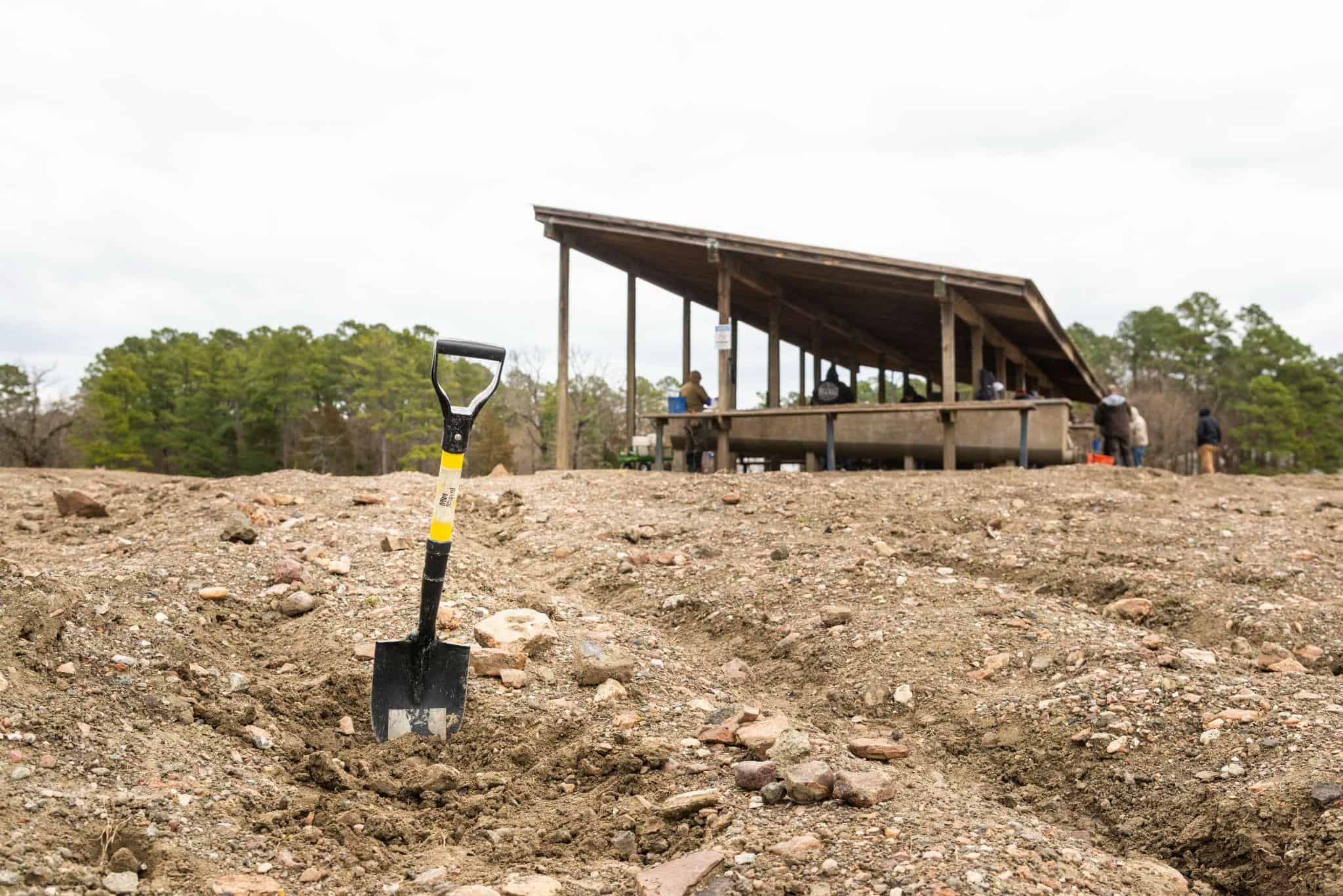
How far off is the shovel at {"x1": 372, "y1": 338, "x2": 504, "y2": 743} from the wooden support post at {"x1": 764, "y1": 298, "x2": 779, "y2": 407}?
10306 millimetres

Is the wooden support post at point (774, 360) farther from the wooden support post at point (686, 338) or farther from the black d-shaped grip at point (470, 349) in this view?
the black d-shaped grip at point (470, 349)

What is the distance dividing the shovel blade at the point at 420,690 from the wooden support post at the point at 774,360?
34.2 feet

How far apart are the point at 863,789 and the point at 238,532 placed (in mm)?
4451

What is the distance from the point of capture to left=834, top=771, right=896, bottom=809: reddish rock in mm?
3021

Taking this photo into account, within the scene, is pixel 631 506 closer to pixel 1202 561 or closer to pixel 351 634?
pixel 351 634

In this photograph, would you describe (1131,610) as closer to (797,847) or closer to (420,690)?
(797,847)

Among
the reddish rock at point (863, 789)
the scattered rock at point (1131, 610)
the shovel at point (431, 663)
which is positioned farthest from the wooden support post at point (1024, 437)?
the shovel at point (431, 663)

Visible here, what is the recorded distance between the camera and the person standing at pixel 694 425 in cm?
1241

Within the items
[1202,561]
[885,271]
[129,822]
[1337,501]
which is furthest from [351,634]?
[1337,501]

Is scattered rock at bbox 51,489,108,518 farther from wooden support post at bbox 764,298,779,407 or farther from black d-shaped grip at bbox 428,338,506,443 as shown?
wooden support post at bbox 764,298,779,407

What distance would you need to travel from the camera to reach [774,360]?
14.5 metres

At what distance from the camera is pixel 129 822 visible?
275cm

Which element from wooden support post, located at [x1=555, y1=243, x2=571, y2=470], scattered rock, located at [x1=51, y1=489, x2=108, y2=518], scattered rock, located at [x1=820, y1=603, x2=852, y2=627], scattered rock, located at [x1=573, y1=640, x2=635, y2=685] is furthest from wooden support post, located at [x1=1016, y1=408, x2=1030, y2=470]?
scattered rock, located at [x1=51, y1=489, x2=108, y2=518]

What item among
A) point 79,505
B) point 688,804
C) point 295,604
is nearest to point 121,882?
point 688,804
